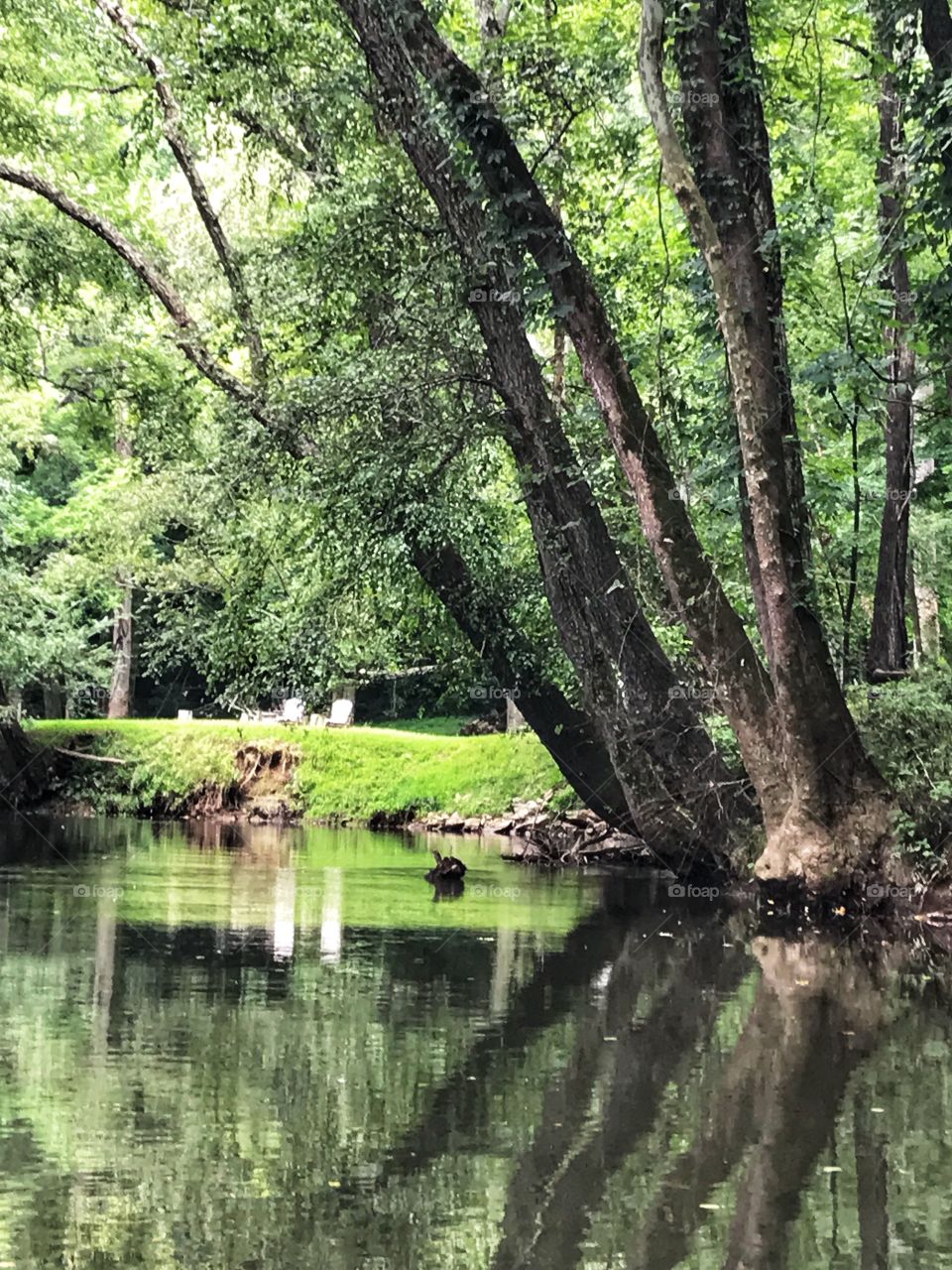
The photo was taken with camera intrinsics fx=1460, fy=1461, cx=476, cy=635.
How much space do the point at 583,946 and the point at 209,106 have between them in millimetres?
10861

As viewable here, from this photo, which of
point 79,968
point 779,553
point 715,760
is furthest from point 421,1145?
point 715,760

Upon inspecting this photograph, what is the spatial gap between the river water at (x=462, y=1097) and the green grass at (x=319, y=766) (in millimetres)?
15551

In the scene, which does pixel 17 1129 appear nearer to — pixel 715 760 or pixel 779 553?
pixel 779 553

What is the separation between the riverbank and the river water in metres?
15.9

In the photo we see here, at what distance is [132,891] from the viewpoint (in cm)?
1280

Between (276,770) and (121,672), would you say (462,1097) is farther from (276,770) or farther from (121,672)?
(121,672)

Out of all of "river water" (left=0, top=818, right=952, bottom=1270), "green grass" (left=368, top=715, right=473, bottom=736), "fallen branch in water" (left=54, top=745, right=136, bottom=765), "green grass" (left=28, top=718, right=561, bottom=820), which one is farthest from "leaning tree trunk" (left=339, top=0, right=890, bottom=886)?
"green grass" (left=368, top=715, right=473, bottom=736)

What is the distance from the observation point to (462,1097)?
535 centimetres

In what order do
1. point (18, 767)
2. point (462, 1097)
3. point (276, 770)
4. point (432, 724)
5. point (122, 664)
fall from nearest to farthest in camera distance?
point (462, 1097), point (276, 770), point (18, 767), point (122, 664), point (432, 724)

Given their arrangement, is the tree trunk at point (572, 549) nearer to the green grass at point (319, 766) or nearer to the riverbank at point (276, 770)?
the green grass at point (319, 766)

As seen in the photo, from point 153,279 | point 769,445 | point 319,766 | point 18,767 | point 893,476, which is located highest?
point 153,279

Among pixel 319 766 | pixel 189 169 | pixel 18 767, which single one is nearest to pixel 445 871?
pixel 189 169

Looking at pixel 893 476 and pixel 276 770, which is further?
pixel 276 770

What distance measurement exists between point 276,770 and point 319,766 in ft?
3.14
